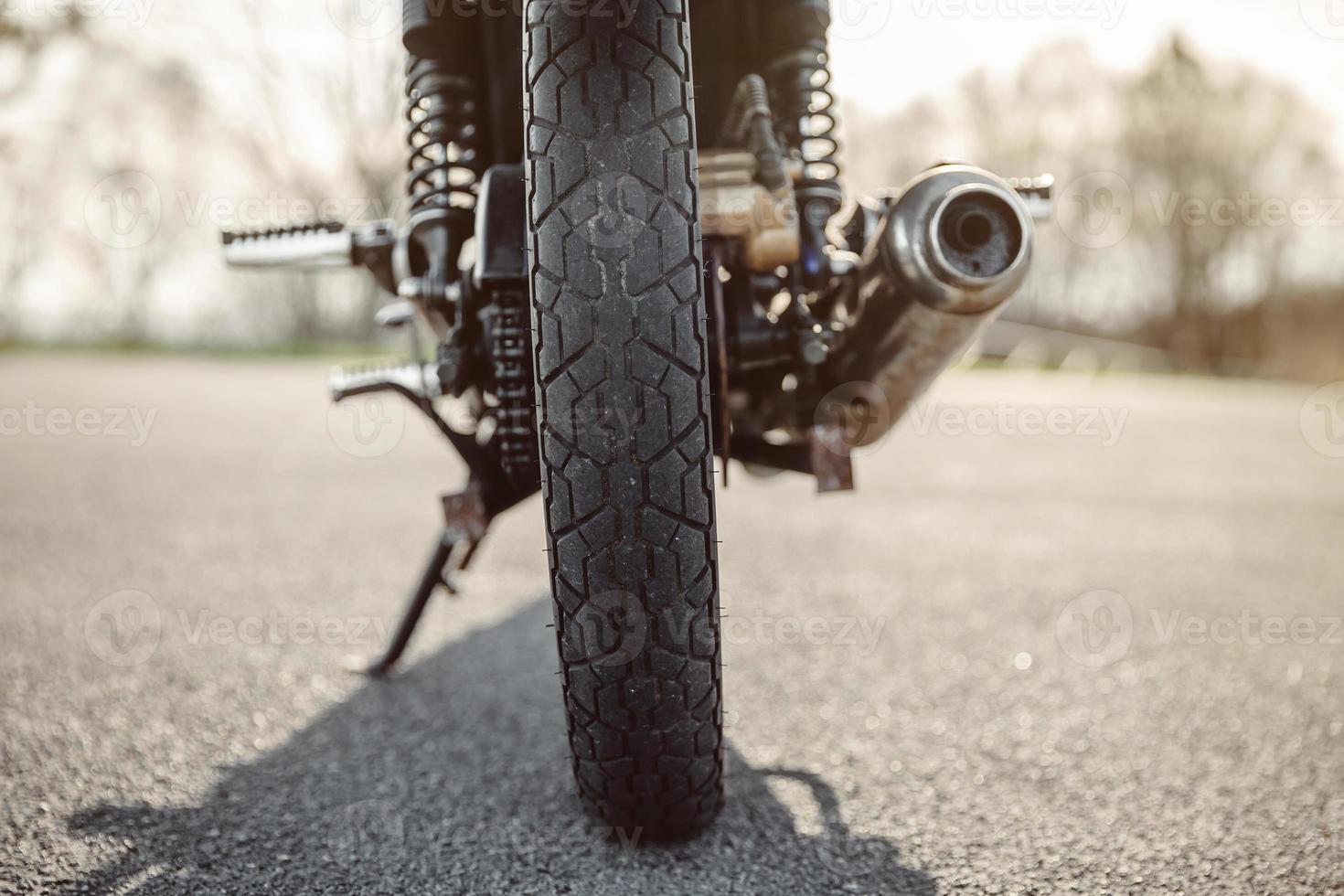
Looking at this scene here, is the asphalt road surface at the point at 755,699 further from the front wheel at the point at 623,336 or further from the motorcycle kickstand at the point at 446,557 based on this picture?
the front wheel at the point at 623,336

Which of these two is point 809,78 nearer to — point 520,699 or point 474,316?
point 474,316

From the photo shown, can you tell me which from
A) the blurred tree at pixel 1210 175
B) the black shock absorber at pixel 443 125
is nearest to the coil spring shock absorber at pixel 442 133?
the black shock absorber at pixel 443 125

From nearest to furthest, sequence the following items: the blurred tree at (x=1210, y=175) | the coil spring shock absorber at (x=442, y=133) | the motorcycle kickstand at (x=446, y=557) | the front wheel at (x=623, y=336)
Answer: the front wheel at (x=623, y=336)
the motorcycle kickstand at (x=446, y=557)
the coil spring shock absorber at (x=442, y=133)
the blurred tree at (x=1210, y=175)

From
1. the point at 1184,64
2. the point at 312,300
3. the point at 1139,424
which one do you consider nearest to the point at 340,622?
the point at 1139,424

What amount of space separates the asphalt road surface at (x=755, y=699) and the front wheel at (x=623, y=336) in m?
0.40

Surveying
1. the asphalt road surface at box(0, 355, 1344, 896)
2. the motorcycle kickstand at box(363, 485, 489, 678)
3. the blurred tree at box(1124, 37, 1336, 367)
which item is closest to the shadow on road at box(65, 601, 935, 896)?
the asphalt road surface at box(0, 355, 1344, 896)

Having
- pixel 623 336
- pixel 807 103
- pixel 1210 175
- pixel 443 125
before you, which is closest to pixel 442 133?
pixel 443 125

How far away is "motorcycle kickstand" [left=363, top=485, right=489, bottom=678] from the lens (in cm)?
163

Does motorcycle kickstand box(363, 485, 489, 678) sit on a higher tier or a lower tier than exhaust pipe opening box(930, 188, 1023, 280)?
lower

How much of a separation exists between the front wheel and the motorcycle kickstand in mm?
467

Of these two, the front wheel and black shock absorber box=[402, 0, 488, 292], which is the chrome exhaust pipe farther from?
black shock absorber box=[402, 0, 488, 292]

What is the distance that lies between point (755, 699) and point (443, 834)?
76cm

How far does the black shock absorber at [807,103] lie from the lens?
5.44 feet

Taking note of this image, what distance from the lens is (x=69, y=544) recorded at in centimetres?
331
